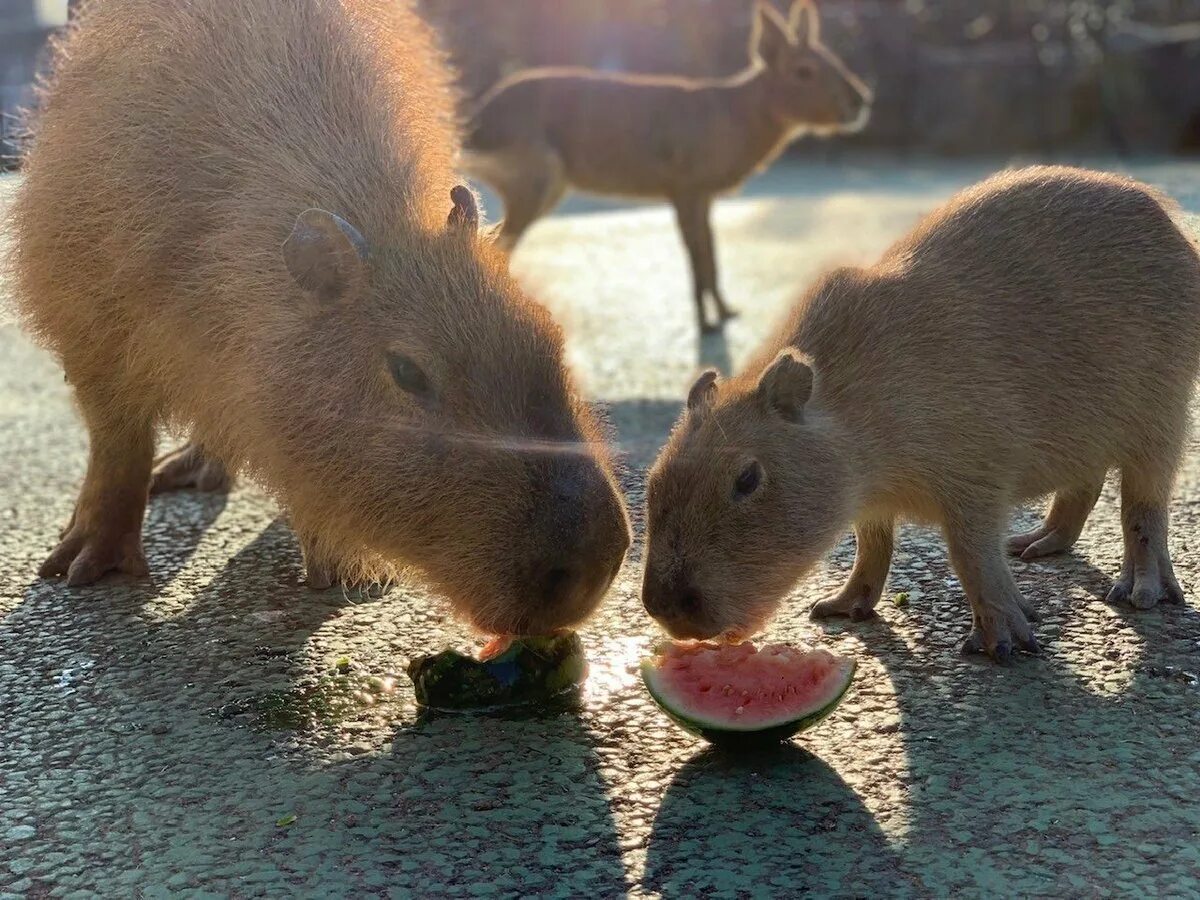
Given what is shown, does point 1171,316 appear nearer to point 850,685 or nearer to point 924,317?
point 924,317

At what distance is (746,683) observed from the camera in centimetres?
289

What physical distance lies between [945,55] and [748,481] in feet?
58.5

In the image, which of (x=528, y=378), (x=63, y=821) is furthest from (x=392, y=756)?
(x=528, y=378)

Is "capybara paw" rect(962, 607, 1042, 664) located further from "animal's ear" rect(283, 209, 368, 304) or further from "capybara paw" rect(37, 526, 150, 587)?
"capybara paw" rect(37, 526, 150, 587)

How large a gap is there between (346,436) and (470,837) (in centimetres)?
97

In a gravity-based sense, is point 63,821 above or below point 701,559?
below

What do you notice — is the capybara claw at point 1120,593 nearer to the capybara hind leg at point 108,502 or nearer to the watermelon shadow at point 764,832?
the watermelon shadow at point 764,832

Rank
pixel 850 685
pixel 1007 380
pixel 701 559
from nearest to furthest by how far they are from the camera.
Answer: pixel 850 685 → pixel 701 559 → pixel 1007 380

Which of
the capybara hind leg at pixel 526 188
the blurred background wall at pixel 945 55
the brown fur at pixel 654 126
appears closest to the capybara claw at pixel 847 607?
the brown fur at pixel 654 126

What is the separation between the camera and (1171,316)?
3.64 m

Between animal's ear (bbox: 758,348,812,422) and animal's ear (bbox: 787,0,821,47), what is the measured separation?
24.1ft

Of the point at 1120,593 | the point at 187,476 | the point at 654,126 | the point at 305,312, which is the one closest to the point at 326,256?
the point at 305,312

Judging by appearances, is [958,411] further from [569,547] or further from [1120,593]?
[569,547]

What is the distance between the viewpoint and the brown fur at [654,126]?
31.0ft
